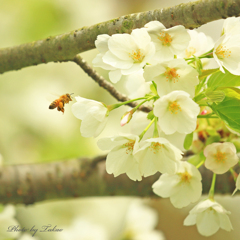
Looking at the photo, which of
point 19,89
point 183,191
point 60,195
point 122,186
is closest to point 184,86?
point 183,191

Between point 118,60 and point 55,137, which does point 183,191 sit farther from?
point 55,137

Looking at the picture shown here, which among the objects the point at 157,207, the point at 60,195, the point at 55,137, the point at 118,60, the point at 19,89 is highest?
the point at 118,60

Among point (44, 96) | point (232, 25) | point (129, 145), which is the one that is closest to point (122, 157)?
point (129, 145)

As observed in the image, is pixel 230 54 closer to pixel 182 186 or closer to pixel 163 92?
pixel 163 92

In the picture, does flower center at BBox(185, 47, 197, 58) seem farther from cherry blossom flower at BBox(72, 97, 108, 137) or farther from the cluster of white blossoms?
cherry blossom flower at BBox(72, 97, 108, 137)

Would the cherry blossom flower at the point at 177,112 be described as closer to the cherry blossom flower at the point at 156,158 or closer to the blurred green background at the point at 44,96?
the cherry blossom flower at the point at 156,158
